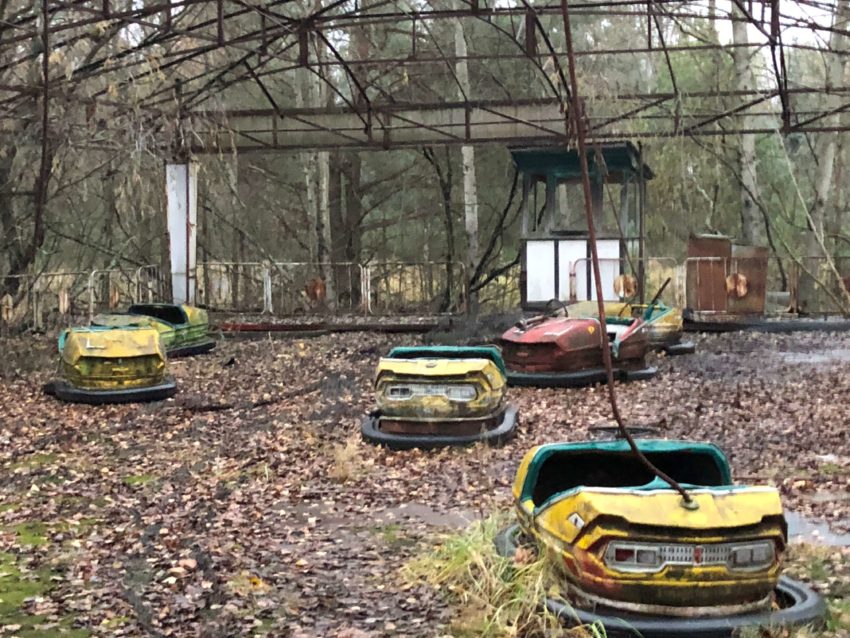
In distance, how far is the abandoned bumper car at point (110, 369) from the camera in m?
7.84

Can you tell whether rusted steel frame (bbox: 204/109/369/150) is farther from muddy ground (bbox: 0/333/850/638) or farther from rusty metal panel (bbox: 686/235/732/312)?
rusty metal panel (bbox: 686/235/732/312)

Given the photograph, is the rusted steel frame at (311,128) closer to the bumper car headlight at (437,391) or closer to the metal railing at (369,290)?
the metal railing at (369,290)

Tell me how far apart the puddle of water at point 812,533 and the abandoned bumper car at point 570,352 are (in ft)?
11.8

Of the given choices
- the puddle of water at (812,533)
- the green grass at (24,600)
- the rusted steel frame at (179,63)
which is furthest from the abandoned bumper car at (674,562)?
the rusted steel frame at (179,63)

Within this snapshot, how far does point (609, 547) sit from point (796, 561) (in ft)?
3.78

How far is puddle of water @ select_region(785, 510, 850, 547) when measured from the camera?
395 cm

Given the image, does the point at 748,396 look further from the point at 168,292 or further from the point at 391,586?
the point at 168,292

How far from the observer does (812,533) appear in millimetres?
4098

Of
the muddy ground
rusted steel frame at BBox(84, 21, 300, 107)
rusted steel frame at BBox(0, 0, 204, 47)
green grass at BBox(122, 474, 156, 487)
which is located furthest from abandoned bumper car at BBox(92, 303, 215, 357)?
green grass at BBox(122, 474, 156, 487)

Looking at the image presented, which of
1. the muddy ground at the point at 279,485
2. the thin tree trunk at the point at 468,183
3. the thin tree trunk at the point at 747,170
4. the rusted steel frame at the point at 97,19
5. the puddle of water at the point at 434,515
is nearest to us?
the muddy ground at the point at 279,485

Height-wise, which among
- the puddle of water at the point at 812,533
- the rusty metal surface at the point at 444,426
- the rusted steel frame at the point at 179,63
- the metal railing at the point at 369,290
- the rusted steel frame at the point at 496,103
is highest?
the rusted steel frame at the point at 179,63

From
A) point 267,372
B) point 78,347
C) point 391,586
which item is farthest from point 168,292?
point 391,586

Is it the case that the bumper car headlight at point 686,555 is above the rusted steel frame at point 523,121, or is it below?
below

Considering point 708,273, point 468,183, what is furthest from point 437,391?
point 468,183
